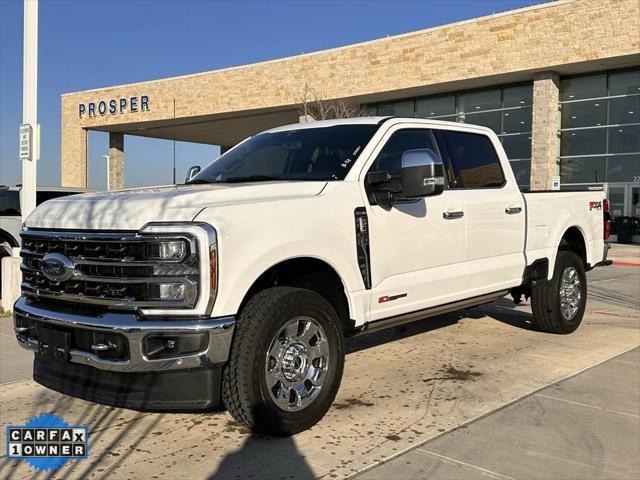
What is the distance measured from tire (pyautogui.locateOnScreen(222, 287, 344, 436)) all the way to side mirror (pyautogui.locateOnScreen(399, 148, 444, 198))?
40.3 inches

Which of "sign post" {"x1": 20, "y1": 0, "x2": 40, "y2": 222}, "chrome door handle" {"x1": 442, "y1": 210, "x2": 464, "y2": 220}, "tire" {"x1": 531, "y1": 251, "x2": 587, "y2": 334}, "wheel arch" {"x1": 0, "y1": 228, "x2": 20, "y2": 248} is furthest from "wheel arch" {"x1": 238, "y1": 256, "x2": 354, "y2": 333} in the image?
"wheel arch" {"x1": 0, "y1": 228, "x2": 20, "y2": 248}

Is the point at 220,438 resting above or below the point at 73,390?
below

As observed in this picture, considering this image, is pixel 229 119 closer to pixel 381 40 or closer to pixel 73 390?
pixel 381 40

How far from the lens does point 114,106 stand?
3809 cm

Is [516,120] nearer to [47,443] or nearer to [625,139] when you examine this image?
[625,139]

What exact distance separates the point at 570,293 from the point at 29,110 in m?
7.42

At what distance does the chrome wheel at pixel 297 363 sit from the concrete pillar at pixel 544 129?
69.9 ft

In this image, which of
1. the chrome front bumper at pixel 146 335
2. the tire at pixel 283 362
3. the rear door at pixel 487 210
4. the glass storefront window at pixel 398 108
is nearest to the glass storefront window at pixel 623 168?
the glass storefront window at pixel 398 108

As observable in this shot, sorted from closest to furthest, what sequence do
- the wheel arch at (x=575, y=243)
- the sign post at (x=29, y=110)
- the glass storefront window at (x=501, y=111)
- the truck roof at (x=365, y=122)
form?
the truck roof at (x=365, y=122) → the wheel arch at (x=575, y=243) → the sign post at (x=29, y=110) → the glass storefront window at (x=501, y=111)

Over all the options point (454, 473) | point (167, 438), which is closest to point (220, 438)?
point (167, 438)

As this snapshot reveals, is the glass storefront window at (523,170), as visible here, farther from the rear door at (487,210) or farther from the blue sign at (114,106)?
the blue sign at (114,106)

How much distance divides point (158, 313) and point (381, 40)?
24.9 metres

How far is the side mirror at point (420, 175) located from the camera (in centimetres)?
434

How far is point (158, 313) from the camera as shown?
135 inches
